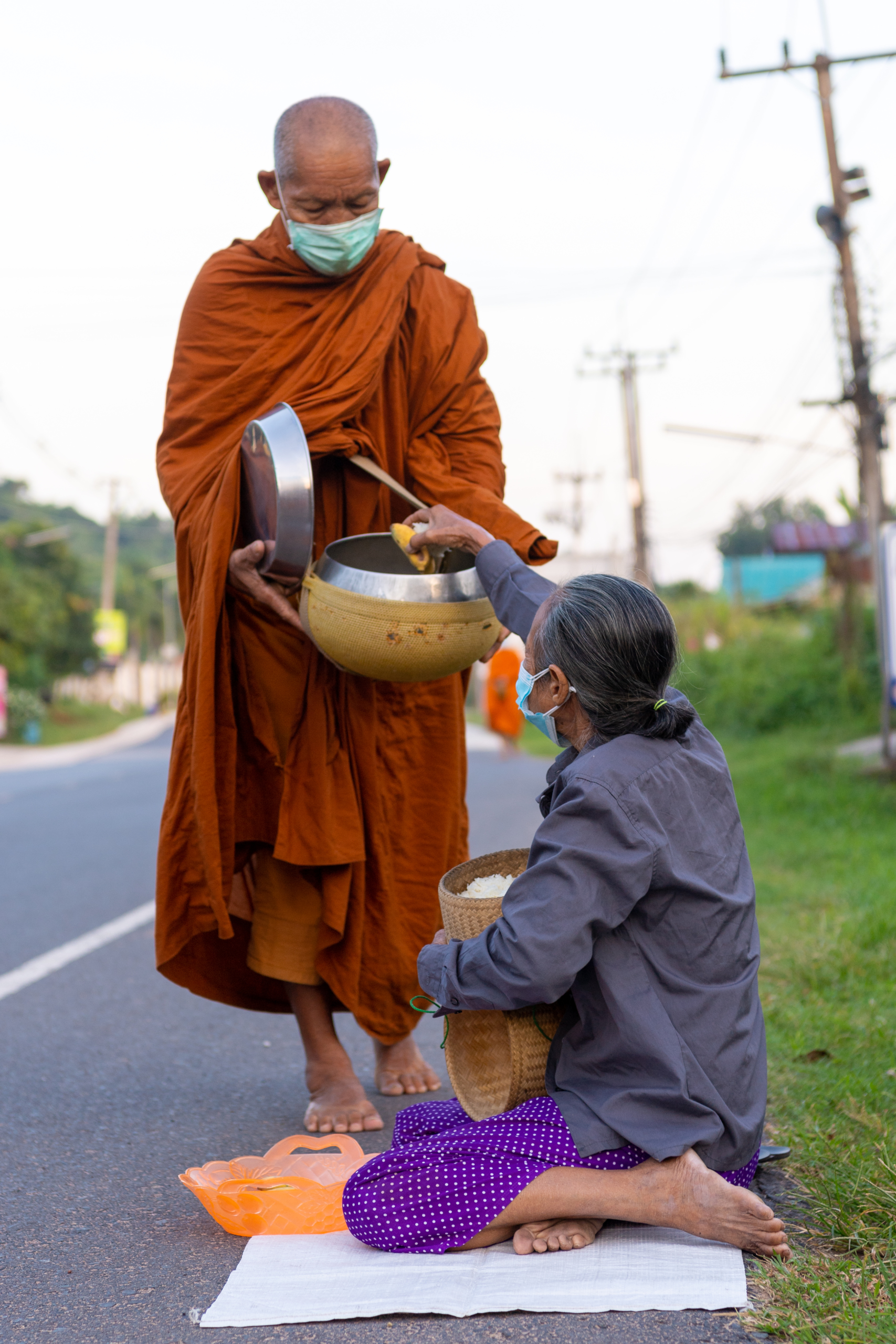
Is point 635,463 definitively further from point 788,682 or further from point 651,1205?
point 651,1205

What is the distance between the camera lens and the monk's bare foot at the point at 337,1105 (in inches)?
128

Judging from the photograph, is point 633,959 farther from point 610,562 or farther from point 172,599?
point 172,599

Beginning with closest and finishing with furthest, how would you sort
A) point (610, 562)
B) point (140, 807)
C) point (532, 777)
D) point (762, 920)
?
point (762, 920) < point (140, 807) < point (532, 777) < point (610, 562)

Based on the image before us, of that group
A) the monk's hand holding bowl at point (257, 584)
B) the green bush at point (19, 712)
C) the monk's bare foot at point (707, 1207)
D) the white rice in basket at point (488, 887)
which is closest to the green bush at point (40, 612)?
the green bush at point (19, 712)

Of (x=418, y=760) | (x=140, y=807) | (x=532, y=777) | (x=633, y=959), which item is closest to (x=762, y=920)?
(x=418, y=760)

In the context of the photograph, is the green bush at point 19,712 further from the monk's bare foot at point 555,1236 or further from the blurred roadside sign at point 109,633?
the monk's bare foot at point 555,1236

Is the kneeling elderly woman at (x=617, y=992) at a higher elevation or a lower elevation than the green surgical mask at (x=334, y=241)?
lower

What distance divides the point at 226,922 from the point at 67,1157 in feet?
2.03

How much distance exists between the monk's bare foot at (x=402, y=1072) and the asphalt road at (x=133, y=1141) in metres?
0.08

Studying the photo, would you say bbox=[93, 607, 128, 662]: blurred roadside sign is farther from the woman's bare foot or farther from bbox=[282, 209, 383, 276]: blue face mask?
the woman's bare foot

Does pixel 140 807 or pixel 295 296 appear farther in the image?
pixel 140 807

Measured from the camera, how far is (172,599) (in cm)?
9012

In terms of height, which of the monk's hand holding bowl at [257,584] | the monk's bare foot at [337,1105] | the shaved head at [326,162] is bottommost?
the monk's bare foot at [337,1105]

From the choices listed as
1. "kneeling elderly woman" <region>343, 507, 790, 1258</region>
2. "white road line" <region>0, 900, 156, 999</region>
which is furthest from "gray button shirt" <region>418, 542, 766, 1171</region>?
"white road line" <region>0, 900, 156, 999</region>
